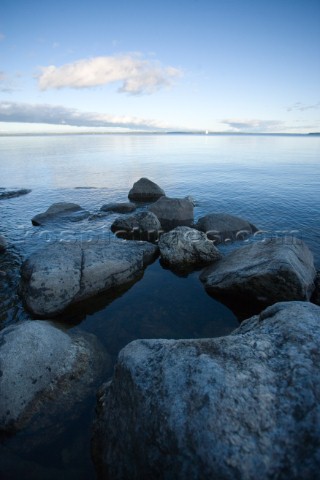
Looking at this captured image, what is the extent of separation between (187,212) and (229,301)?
429 inches

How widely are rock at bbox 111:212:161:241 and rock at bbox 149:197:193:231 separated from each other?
224 centimetres

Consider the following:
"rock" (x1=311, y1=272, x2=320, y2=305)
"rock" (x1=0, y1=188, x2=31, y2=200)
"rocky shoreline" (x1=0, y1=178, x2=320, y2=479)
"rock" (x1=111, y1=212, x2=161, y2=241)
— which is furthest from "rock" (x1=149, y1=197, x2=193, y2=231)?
"rock" (x1=0, y1=188, x2=31, y2=200)

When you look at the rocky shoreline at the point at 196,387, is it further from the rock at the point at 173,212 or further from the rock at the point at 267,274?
the rock at the point at 173,212

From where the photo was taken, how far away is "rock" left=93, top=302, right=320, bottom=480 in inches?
139

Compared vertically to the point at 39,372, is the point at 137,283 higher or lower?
lower

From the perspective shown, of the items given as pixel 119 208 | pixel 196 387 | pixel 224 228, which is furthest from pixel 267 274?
pixel 119 208

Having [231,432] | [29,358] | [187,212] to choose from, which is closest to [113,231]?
[187,212]

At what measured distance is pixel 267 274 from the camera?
28.5 ft

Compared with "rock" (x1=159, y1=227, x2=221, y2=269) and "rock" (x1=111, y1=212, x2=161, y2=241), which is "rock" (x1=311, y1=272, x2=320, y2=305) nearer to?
"rock" (x1=159, y1=227, x2=221, y2=269)

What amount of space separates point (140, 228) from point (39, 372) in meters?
11.2

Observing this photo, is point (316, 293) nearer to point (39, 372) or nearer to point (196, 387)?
point (196, 387)

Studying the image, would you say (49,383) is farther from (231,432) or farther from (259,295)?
(259,295)

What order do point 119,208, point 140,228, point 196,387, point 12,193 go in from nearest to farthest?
point 196,387
point 140,228
point 119,208
point 12,193

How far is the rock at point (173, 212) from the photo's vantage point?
19141 millimetres
